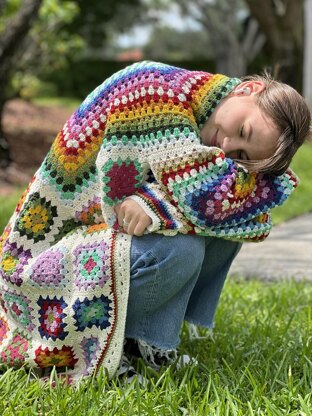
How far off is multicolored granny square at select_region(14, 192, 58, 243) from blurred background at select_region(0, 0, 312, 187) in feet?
3.06

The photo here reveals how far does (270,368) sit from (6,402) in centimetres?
84

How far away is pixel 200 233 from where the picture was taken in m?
2.24

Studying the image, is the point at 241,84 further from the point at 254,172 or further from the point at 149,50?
the point at 149,50

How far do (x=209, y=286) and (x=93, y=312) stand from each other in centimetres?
51

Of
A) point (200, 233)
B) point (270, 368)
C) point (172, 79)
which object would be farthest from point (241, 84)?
point (270, 368)

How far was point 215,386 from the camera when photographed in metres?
2.18

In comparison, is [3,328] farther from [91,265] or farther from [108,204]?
[108,204]

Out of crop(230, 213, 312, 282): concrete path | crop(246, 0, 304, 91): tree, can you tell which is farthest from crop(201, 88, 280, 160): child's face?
crop(246, 0, 304, 91): tree

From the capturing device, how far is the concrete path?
13.4 feet

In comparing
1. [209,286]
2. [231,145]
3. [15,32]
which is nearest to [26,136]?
[15,32]

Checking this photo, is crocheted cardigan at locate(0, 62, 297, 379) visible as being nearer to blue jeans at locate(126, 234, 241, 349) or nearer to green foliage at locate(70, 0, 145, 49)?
blue jeans at locate(126, 234, 241, 349)

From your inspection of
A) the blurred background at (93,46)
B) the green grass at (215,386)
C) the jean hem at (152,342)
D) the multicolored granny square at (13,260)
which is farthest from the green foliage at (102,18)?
the jean hem at (152,342)

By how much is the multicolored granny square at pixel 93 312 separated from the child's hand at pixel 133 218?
22 cm

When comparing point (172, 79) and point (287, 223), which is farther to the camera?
A: point (287, 223)
